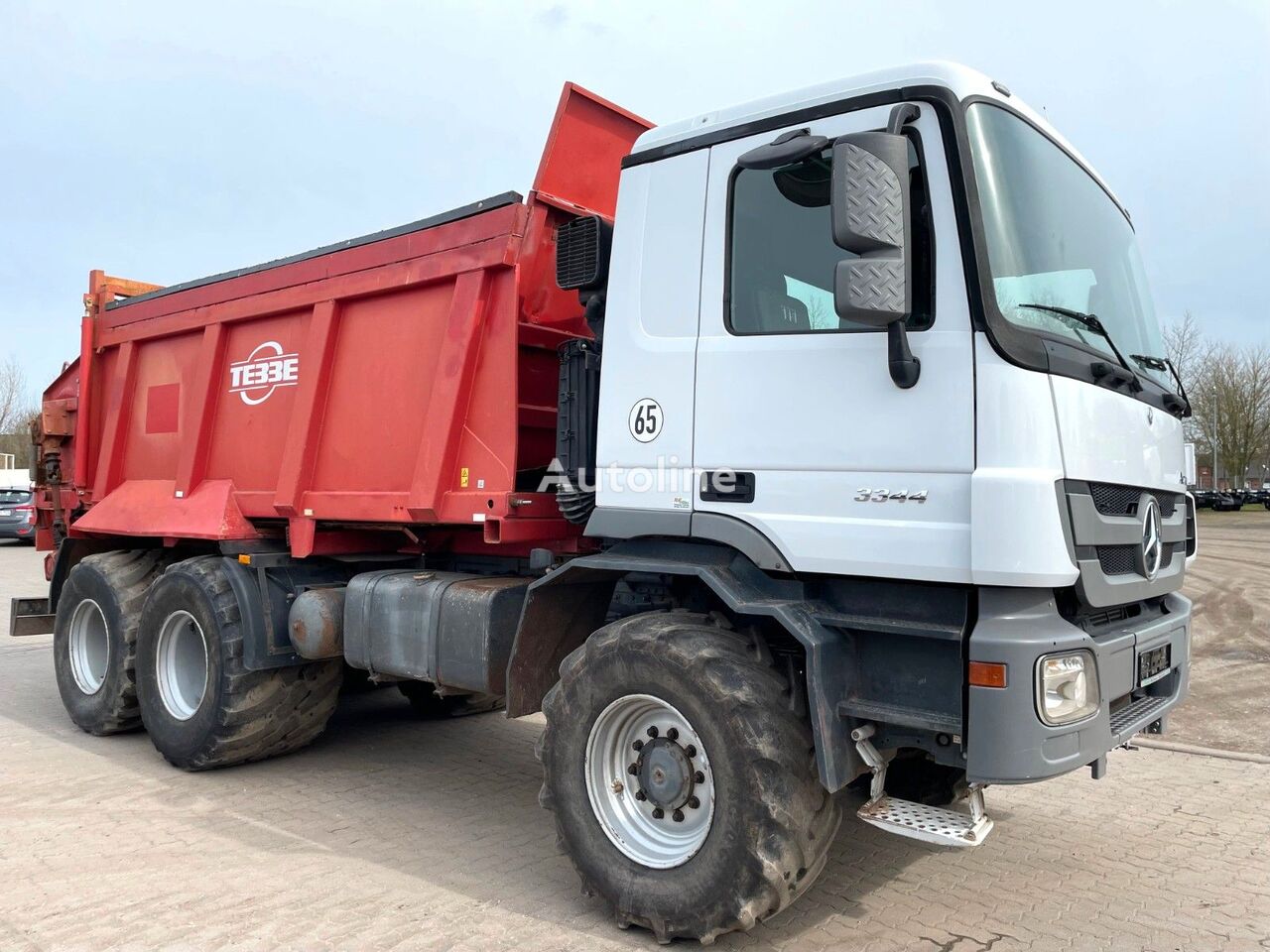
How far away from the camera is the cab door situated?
336 centimetres

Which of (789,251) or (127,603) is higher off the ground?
(789,251)

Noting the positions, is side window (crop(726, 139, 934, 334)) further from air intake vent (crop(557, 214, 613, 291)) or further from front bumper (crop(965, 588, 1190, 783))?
front bumper (crop(965, 588, 1190, 783))

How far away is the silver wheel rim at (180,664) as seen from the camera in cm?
637

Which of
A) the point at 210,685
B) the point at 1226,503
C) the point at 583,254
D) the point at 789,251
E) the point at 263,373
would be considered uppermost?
the point at 1226,503

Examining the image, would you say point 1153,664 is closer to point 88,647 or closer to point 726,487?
point 726,487

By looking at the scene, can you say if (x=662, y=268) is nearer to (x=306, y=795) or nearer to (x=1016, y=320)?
(x=1016, y=320)

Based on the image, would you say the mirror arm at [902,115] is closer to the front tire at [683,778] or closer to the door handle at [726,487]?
the door handle at [726,487]

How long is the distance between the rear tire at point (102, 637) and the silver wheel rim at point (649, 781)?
4108 mm

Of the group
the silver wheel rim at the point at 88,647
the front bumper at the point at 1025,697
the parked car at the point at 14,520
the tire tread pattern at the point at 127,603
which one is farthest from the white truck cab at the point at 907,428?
the parked car at the point at 14,520

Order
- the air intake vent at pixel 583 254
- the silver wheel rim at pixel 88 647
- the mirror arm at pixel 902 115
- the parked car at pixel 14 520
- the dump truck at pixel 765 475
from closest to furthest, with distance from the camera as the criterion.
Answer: the dump truck at pixel 765 475, the mirror arm at pixel 902 115, the air intake vent at pixel 583 254, the silver wheel rim at pixel 88 647, the parked car at pixel 14 520

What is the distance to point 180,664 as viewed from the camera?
255 inches

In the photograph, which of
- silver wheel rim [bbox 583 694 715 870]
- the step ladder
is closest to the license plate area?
the step ladder

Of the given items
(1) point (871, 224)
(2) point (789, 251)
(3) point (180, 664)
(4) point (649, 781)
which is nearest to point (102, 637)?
(3) point (180, 664)

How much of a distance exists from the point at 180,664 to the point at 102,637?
4.12ft
